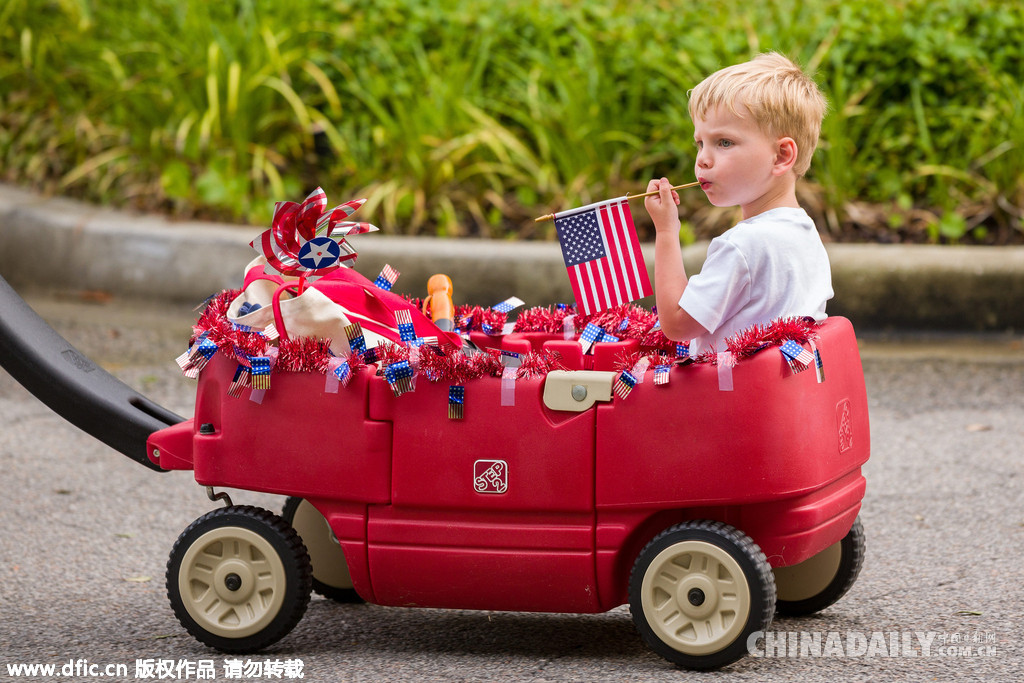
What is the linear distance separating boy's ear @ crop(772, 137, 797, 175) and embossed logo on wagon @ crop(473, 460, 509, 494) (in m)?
0.79

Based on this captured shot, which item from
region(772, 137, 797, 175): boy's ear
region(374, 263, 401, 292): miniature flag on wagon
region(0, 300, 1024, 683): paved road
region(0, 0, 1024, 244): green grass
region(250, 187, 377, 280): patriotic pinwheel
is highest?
region(0, 0, 1024, 244): green grass

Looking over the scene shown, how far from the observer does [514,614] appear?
8.76ft

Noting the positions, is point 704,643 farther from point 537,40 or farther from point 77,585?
point 537,40

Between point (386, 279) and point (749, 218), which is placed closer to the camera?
point (749, 218)

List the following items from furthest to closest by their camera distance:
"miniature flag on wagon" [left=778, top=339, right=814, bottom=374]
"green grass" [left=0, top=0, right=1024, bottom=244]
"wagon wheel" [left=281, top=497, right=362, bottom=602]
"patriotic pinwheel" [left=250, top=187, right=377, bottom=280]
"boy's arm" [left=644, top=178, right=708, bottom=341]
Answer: "green grass" [left=0, top=0, right=1024, bottom=244] → "wagon wheel" [left=281, top=497, right=362, bottom=602] → "patriotic pinwheel" [left=250, top=187, right=377, bottom=280] → "boy's arm" [left=644, top=178, right=708, bottom=341] → "miniature flag on wagon" [left=778, top=339, right=814, bottom=374]

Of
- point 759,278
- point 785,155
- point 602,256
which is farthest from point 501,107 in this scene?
point 759,278

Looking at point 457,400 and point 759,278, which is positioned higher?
point 759,278

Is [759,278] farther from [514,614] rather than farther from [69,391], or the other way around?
[69,391]

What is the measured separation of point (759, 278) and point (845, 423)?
336 millimetres

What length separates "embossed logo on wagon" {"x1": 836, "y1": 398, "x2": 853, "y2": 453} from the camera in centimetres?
231

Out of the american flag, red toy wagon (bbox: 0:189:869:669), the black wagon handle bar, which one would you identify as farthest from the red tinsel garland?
the black wagon handle bar

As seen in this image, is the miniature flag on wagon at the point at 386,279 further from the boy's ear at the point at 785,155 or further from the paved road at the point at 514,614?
the boy's ear at the point at 785,155

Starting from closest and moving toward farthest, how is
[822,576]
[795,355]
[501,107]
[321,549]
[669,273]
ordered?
[795,355], [669,273], [822,576], [321,549], [501,107]

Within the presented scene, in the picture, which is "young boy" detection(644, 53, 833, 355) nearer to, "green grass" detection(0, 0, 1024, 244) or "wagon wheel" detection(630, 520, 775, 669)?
"wagon wheel" detection(630, 520, 775, 669)
